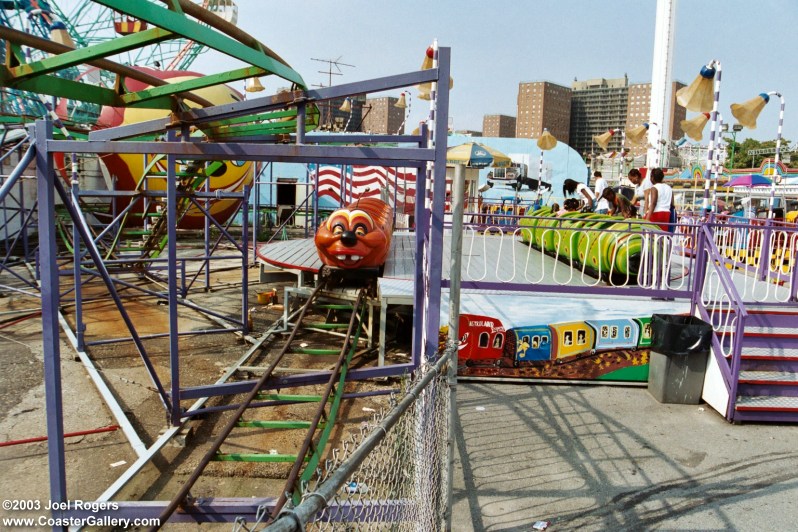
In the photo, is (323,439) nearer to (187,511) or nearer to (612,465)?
(187,511)

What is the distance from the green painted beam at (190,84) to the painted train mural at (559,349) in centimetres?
405

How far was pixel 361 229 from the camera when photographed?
8422 mm

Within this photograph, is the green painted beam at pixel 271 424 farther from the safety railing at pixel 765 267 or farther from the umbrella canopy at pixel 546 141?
the umbrella canopy at pixel 546 141

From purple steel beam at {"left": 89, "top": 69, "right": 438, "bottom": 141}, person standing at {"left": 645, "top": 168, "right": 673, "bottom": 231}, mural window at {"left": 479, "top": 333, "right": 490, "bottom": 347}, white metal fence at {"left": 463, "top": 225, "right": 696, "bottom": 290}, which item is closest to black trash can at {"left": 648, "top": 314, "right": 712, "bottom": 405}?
white metal fence at {"left": 463, "top": 225, "right": 696, "bottom": 290}

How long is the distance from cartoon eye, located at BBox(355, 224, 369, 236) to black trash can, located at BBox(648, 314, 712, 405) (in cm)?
409

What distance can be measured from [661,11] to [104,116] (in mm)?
22042

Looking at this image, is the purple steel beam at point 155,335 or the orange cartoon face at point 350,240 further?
the orange cartoon face at point 350,240

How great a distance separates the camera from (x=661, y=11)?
2450 centimetres

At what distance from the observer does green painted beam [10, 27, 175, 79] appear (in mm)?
2908

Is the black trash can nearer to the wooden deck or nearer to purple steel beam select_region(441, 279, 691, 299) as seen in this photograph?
purple steel beam select_region(441, 279, 691, 299)

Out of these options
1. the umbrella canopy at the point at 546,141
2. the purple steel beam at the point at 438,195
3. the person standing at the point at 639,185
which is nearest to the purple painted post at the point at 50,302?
the purple steel beam at the point at 438,195

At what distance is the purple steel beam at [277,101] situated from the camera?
3943mm

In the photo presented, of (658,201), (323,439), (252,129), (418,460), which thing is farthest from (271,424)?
(658,201)

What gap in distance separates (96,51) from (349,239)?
5.27m
